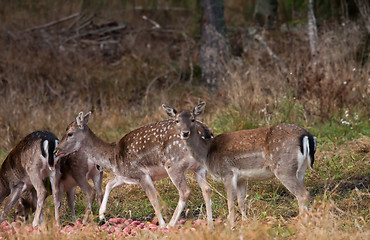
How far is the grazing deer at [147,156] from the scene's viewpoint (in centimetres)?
697

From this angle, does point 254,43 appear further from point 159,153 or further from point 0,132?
point 159,153

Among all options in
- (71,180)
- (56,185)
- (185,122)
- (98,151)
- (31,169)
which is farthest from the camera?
(71,180)

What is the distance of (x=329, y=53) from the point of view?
41.0 feet

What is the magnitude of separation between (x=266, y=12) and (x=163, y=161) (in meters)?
11.2

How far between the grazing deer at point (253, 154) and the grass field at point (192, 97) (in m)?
0.27

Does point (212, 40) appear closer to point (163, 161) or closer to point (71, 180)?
point (71, 180)

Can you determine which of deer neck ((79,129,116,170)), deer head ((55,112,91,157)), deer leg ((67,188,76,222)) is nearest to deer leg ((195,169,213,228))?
deer neck ((79,129,116,170))

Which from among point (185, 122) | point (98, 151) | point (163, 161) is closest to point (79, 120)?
point (98, 151)

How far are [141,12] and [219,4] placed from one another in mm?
5314

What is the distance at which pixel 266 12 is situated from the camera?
17.3 meters

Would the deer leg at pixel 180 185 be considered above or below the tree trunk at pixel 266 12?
below

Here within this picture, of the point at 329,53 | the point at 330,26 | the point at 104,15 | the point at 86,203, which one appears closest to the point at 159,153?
the point at 86,203

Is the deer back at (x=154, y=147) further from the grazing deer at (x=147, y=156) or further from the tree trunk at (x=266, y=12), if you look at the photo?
the tree trunk at (x=266, y=12)

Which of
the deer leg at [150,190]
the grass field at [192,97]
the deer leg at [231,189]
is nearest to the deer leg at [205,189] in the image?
the grass field at [192,97]
